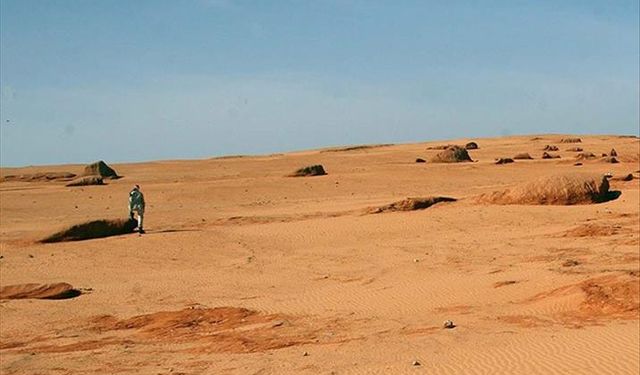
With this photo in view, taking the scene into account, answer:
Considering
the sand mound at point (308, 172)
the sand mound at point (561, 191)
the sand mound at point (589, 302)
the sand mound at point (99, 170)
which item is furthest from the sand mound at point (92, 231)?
the sand mound at point (99, 170)

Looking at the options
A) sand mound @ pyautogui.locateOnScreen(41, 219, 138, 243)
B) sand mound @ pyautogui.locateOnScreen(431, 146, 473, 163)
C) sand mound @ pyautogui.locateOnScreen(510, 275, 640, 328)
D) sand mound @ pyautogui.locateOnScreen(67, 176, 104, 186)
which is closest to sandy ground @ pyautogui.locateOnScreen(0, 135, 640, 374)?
sand mound @ pyautogui.locateOnScreen(510, 275, 640, 328)

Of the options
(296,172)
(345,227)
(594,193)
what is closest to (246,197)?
(296,172)

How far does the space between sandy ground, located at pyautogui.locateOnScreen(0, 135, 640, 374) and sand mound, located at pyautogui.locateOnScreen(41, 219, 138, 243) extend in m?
0.46

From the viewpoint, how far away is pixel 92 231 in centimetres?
2312

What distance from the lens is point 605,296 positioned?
1292 cm

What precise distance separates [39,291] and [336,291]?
230 inches

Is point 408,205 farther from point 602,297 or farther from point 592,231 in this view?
point 602,297

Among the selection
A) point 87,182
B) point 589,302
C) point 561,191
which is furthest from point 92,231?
point 87,182

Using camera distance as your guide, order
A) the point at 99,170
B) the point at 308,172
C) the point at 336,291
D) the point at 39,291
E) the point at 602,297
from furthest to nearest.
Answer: the point at 99,170, the point at 308,172, the point at 39,291, the point at 336,291, the point at 602,297

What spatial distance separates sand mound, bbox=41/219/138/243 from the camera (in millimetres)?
22844

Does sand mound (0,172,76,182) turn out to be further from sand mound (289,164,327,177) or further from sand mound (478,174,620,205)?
sand mound (478,174,620,205)

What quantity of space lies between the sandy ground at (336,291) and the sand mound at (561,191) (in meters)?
0.46

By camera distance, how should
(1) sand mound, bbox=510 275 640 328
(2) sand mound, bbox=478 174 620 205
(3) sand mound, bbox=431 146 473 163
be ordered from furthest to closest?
1. (3) sand mound, bbox=431 146 473 163
2. (2) sand mound, bbox=478 174 620 205
3. (1) sand mound, bbox=510 275 640 328

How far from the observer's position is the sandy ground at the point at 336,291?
34.4 ft
